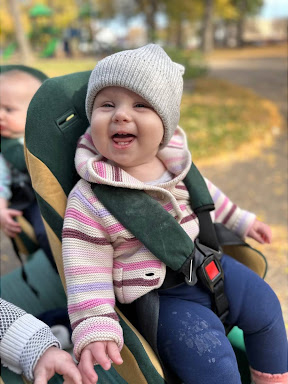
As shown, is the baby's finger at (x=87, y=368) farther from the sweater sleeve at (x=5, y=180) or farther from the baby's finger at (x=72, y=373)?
the sweater sleeve at (x=5, y=180)

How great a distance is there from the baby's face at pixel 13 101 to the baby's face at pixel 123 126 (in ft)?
2.30

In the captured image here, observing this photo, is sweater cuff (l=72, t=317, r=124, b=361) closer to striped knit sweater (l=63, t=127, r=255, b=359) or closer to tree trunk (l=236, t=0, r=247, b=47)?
striped knit sweater (l=63, t=127, r=255, b=359)

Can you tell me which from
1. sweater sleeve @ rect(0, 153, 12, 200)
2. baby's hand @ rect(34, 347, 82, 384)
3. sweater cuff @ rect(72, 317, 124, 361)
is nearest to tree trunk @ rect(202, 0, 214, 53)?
sweater sleeve @ rect(0, 153, 12, 200)

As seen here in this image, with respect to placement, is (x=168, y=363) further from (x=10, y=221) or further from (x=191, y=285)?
(x=10, y=221)

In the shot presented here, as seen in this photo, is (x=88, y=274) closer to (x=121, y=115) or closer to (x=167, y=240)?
(x=167, y=240)

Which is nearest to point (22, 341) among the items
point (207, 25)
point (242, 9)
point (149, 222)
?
point (149, 222)

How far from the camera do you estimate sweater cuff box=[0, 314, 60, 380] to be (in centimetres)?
109

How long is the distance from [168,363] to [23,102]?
1320mm

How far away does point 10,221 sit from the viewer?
1.84 meters

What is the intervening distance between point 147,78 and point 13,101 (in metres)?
0.88

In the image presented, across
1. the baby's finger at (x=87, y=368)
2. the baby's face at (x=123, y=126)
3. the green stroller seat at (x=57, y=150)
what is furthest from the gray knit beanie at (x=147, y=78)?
the baby's finger at (x=87, y=368)

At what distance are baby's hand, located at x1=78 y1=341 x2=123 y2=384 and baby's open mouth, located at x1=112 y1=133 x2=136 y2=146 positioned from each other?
2.00 feet

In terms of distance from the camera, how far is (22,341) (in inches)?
43.9

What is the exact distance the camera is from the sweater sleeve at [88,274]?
Result: 1.15 metres
